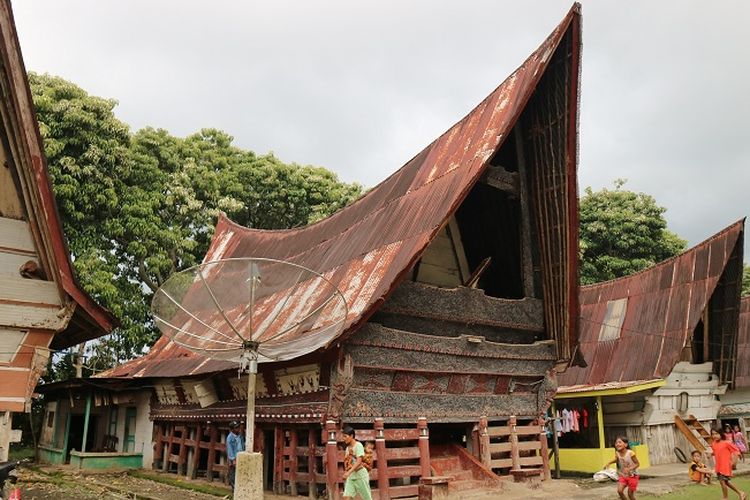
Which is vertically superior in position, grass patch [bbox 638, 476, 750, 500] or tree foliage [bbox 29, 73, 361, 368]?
tree foliage [bbox 29, 73, 361, 368]

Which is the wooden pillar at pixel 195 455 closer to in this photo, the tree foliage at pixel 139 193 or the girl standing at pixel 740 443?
the tree foliage at pixel 139 193

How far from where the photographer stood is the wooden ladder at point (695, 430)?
18.5 metres

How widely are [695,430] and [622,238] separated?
1256 centimetres

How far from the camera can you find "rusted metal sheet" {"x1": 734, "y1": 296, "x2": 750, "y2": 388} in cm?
2280

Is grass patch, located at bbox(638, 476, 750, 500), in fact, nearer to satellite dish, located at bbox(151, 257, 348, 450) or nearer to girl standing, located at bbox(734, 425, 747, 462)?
girl standing, located at bbox(734, 425, 747, 462)

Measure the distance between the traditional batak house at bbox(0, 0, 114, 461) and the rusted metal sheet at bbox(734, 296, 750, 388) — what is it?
2260cm

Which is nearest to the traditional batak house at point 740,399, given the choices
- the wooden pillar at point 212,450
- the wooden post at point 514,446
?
the wooden post at point 514,446

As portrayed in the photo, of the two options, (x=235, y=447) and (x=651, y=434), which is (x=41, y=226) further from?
(x=651, y=434)

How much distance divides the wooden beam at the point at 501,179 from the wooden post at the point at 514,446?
510 cm

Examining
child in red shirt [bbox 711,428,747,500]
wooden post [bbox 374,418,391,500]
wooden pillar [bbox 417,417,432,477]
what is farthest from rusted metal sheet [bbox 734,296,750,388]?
wooden post [bbox 374,418,391,500]

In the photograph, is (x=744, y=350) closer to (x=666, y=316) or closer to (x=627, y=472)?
(x=666, y=316)

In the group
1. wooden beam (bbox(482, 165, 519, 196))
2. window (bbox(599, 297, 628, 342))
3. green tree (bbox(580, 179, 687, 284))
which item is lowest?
window (bbox(599, 297, 628, 342))

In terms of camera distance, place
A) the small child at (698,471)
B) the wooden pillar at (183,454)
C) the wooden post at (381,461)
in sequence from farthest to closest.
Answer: the wooden pillar at (183,454) < the small child at (698,471) < the wooden post at (381,461)

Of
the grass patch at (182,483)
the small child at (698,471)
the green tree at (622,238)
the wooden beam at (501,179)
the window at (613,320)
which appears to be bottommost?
the grass patch at (182,483)
